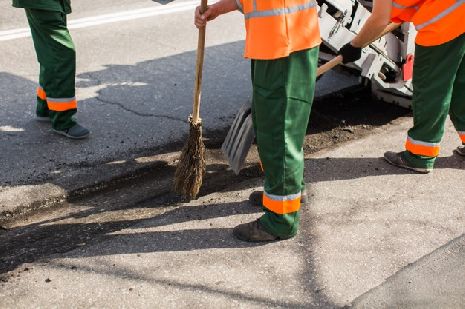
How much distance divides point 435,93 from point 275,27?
5.04 feet

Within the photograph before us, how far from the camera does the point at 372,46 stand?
5.00 m

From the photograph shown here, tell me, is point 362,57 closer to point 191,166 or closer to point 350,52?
point 350,52

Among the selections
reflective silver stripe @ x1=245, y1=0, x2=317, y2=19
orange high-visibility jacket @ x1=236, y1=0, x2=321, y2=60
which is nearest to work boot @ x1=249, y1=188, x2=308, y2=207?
orange high-visibility jacket @ x1=236, y1=0, x2=321, y2=60

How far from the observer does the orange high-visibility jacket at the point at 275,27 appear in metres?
3.47

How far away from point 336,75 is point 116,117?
82.0 inches

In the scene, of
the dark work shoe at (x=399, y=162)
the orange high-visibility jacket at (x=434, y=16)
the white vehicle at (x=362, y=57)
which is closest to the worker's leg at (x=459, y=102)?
the orange high-visibility jacket at (x=434, y=16)

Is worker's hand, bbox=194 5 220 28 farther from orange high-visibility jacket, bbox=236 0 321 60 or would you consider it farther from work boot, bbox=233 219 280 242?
work boot, bbox=233 219 280 242

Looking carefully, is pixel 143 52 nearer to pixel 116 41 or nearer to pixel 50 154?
pixel 116 41

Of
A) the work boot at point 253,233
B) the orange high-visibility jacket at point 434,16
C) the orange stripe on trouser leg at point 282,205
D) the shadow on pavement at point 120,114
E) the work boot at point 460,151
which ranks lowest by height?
the work boot at point 460,151

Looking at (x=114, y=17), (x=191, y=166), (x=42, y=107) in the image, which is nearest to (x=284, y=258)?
(x=191, y=166)

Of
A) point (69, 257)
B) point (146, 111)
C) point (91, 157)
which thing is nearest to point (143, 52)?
point (146, 111)

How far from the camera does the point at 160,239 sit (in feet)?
12.9

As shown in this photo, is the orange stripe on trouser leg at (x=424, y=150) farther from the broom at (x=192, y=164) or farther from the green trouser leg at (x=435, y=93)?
the broom at (x=192, y=164)

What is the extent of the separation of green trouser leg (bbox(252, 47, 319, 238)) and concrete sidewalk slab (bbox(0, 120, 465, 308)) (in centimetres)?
31
